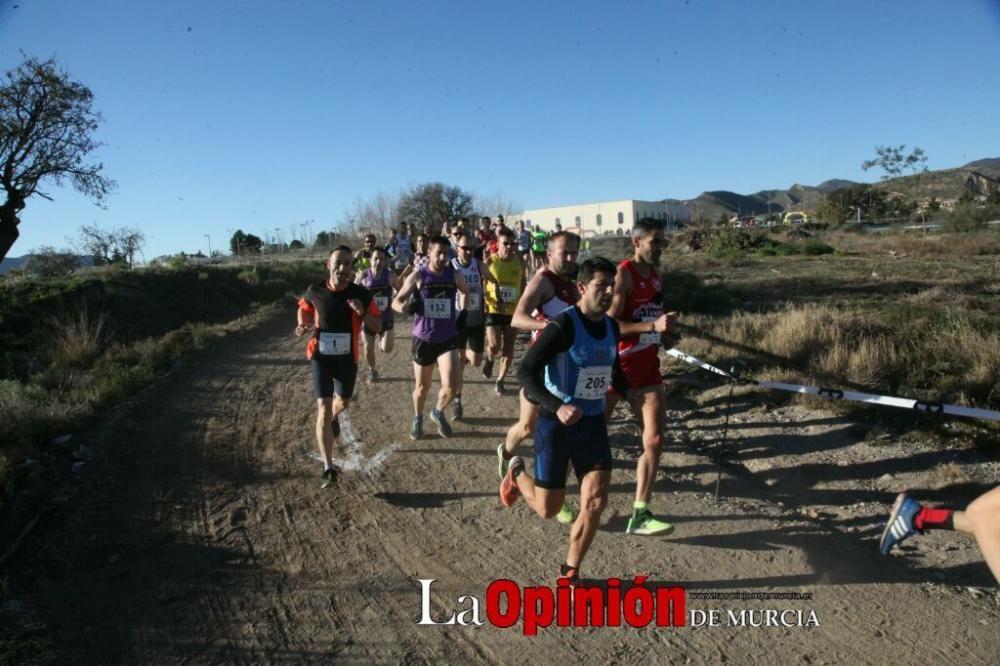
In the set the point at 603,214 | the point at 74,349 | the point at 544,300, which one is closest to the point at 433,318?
the point at 544,300

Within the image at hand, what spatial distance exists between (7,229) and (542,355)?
24724mm

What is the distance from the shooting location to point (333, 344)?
19.8 ft

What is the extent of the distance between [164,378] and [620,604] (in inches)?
344

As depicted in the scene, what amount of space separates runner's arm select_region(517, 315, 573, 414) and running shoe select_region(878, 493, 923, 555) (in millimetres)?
2204

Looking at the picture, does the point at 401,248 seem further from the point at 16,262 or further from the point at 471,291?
the point at 16,262

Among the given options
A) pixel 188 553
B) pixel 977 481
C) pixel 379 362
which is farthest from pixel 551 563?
pixel 379 362

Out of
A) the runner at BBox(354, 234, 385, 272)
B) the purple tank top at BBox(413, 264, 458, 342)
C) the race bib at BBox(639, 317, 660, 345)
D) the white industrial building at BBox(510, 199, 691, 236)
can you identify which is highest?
the white industrial building at BBox(510, 199, 691, 236)

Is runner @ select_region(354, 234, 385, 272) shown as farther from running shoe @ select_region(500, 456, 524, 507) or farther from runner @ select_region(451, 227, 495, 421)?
running shoe @ select_region(500, 456, 524, 507)

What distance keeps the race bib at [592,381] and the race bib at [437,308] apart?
3169 mm

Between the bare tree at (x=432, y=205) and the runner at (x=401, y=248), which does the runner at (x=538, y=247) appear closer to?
the runner at (x=401, y=248)

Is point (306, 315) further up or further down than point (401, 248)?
further down

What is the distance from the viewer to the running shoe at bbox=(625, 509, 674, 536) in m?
4.80

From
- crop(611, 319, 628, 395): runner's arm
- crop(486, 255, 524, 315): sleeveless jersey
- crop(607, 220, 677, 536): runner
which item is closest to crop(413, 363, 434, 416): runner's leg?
crop(486, 255, 524, 315): sleeveless jersey

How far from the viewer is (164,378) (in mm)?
10328
